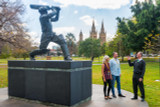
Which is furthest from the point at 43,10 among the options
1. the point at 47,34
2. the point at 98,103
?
the point at 98,103

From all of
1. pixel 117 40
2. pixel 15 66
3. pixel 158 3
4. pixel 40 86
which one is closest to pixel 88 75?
pixel 40 86

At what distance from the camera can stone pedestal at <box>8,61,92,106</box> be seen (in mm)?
5180

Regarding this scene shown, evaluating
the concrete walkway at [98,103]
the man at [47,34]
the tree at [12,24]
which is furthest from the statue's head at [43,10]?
the tree at [12,24]

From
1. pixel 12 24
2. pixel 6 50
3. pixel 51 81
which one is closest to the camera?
pixel 51 81

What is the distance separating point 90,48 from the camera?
4659cm

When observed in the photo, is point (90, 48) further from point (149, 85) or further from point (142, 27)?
point (149, 85)

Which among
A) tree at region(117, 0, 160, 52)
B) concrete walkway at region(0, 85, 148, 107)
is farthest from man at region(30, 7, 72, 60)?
tree at region(117, 0, 160, 52)

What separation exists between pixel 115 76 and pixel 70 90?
2269 mm

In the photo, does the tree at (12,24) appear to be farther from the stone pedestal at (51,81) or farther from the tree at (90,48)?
the tree at (90,48)

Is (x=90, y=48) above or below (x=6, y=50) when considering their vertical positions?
above

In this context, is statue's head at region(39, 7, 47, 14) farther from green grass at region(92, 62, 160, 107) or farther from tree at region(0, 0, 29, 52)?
tree at region(0, 0, 29, 52)

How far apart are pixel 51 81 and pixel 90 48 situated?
41.4m

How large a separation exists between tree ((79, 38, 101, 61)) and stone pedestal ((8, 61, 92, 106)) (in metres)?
38.8

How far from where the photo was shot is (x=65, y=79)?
5.16 meters
